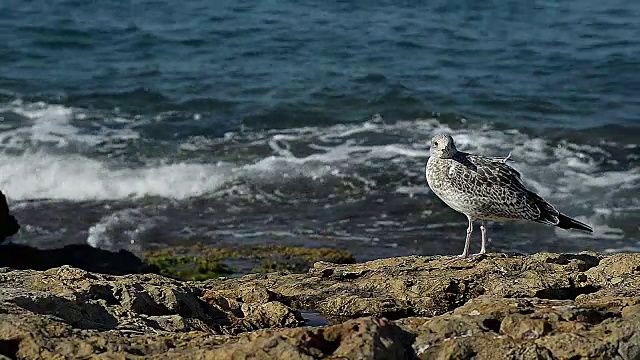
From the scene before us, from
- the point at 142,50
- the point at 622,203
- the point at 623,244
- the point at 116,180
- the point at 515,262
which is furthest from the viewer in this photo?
the point at 142,50

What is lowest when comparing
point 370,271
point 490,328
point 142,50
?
point 142,50

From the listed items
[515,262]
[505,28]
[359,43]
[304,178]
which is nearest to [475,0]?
[505,28]

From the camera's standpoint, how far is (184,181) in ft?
54.2

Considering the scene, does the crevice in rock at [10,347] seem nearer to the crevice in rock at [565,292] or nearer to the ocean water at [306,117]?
the crevice in rock at [565,292]

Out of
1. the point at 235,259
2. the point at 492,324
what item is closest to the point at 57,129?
the point at 235,259

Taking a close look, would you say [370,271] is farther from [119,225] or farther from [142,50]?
[142,50]

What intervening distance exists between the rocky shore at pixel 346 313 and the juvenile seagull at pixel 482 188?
0.75m

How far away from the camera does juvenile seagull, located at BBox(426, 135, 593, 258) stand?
7.70 meters

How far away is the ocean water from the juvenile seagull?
18.3 feet

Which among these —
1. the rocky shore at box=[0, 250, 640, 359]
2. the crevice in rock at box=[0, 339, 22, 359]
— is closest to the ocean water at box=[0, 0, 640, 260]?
the rocky shore at box=[0, 250, 640, 359]

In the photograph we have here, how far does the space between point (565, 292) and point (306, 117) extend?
48.5ft

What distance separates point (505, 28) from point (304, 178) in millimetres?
11924

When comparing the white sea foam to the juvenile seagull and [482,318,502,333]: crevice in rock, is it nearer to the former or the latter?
the juvenile seagull

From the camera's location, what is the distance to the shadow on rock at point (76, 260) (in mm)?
10736
